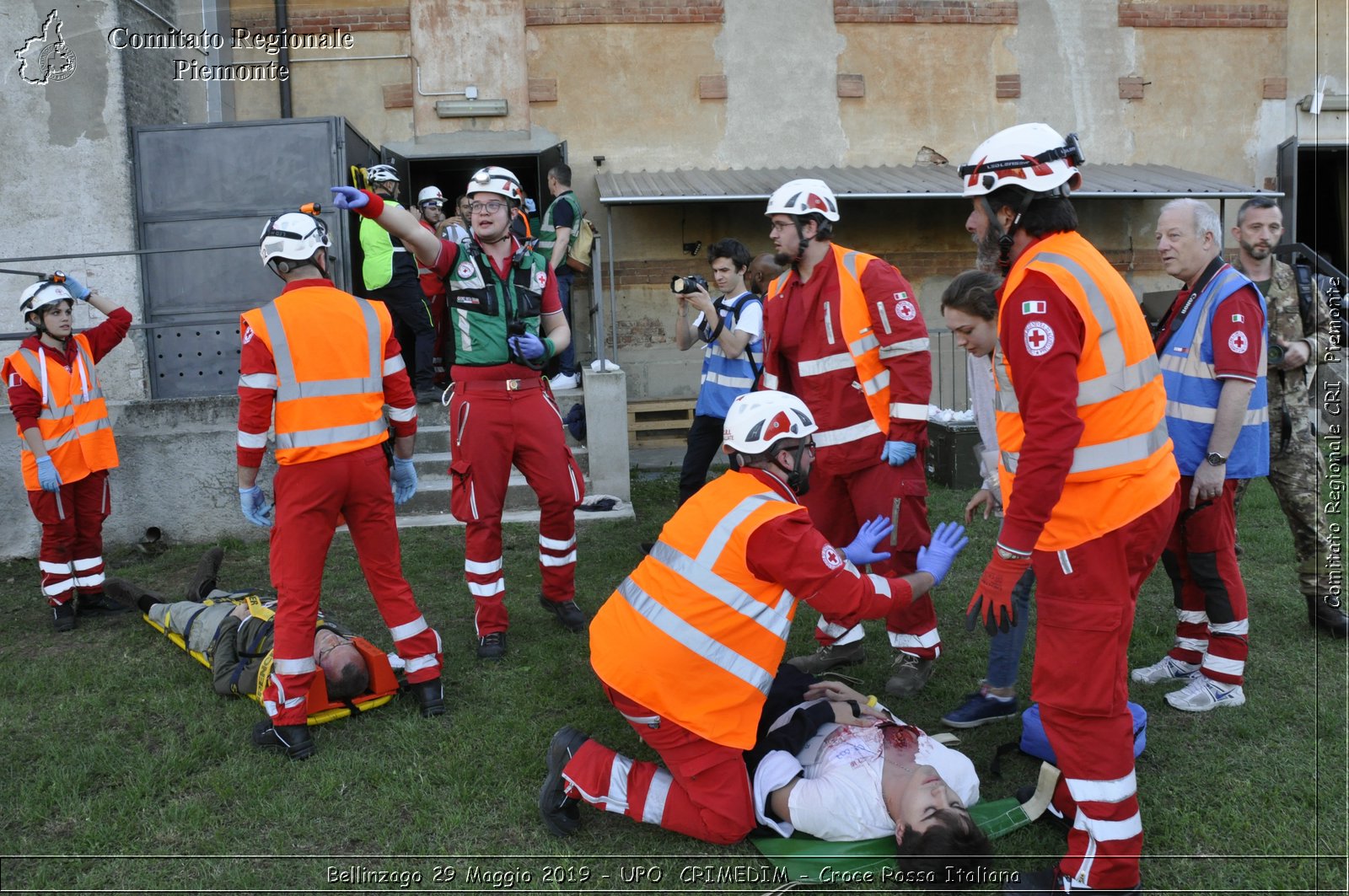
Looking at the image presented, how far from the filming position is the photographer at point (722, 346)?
729 cm

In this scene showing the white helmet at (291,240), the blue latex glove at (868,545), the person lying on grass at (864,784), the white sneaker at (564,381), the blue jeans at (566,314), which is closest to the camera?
the person lying on grass at (864,784)

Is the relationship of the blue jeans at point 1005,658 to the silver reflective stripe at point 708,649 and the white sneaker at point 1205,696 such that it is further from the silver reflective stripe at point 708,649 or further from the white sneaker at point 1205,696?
the silver reflective stripe at point 708,649

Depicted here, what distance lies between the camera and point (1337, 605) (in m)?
5.54

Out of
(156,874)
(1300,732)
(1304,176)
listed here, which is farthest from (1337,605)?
(1304,176)

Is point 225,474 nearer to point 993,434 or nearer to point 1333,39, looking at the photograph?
point 993,434

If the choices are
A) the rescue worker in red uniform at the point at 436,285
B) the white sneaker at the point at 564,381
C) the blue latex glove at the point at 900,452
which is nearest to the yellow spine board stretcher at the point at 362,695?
the rescue worker in red uniform at the point at 436,285

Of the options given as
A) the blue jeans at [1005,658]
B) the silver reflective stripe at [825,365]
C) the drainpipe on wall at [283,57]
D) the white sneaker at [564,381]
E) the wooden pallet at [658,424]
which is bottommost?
the blue jeans at [1005,658]

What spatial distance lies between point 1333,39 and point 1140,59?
13.4 ft

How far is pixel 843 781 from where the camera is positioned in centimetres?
365

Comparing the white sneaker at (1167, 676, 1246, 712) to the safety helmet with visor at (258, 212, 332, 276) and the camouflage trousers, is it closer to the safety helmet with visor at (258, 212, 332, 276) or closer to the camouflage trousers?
the camouflage trousers

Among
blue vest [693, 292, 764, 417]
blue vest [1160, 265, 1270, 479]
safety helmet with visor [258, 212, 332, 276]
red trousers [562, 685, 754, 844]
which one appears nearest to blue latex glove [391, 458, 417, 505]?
safety helmet with visor [258, 212, 332, 276]

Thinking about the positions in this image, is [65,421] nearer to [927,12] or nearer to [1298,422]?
[1298,422]

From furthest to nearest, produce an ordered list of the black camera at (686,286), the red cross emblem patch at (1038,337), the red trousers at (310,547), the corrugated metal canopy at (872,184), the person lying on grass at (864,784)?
the corrugated metal canopy at (872,184)
the black camera at (686,286)
the red trousers at (310,547)
the person lying on grass at (864,784)
the red cross emblem patch at (1038,337)

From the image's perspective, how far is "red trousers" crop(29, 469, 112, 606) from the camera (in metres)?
6.80
